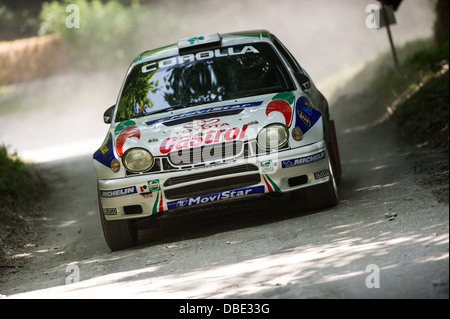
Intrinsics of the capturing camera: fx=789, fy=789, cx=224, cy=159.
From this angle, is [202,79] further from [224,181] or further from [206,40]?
[224,181]

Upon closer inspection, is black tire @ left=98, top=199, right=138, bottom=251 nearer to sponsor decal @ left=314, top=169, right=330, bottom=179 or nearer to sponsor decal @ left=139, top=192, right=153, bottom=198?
sponsor decal @ left=139, top=192, right=153, bottom=198

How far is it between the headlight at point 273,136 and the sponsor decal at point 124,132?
1.16 m

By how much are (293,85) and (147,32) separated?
46.1m

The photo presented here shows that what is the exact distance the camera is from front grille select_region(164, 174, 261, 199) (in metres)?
7.08

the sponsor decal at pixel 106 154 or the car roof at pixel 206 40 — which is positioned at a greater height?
the car roof at pixel 206 40

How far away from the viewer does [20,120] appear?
4431cm

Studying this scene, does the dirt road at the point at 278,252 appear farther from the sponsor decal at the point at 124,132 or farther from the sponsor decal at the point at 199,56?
the sponsor decal at the point at 199,56

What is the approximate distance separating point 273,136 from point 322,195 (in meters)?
0.78

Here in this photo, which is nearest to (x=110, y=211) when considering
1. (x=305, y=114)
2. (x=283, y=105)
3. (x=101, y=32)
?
(x=283, y=105)

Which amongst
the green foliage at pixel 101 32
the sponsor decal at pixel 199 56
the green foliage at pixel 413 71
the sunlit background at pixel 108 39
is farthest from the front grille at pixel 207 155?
the green foliage at pixel 101 32

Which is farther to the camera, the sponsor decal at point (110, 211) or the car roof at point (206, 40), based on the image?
the car roof at point (206, 40)

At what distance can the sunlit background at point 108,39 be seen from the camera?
40281mm

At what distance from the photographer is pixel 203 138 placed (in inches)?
280
